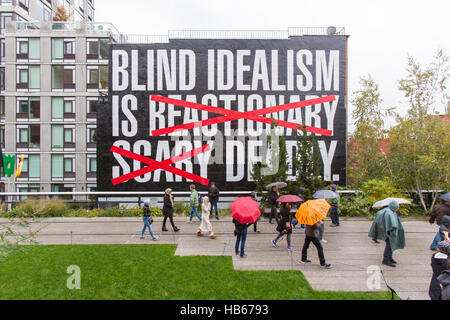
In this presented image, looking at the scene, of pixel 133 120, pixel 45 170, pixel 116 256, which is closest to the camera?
pixel 116 256

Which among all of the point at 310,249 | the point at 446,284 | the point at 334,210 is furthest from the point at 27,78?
the point at 446,284

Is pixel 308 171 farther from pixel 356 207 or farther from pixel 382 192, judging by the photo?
pixel 382 192

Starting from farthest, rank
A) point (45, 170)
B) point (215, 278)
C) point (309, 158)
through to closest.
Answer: point (45, 170) → point (309, 158) → point (215, 278)

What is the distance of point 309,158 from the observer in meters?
16.9

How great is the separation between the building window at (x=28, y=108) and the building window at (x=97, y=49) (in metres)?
7.10

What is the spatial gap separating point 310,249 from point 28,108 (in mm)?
32230

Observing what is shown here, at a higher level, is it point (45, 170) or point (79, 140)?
point (79, 140)

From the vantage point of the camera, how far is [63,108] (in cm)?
3262

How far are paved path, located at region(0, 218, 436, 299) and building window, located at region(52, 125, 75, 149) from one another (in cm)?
1847

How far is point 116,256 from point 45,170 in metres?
27.2

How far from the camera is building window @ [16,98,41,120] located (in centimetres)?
3209
